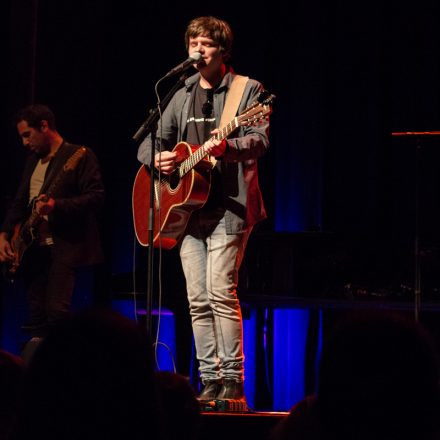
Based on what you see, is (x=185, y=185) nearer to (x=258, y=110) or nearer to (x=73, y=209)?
(x=258, y=110)

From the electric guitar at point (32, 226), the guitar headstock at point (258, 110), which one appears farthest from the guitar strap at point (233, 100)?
the electric guitar at point (32, 226)

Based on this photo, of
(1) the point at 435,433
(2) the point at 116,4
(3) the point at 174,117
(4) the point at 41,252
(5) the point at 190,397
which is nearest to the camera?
(1) the point at 435,433

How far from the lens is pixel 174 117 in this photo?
178 inches

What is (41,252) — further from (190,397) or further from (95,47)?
(190,397)

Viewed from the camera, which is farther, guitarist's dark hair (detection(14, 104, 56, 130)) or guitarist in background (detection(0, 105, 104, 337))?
guitarist's dark hair (detection(14, 104, 56, 130))

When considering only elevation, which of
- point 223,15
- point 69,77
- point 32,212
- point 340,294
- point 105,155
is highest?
point 223,15

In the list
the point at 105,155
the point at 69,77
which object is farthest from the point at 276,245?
the point at 69,77

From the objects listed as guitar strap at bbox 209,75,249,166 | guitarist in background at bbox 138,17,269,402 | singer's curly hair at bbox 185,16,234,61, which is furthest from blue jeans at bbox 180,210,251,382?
singer's curly hair at bbox 185,16,234,61

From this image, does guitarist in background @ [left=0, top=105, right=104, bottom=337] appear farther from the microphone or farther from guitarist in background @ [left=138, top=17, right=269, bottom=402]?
the microphone

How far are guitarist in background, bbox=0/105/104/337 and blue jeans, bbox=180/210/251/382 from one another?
122cm

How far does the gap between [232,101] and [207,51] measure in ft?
0.97

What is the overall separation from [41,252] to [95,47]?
2339mm

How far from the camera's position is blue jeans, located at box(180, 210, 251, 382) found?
412 cm

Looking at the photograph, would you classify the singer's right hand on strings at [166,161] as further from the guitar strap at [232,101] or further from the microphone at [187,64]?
the microphone at [187,64]
